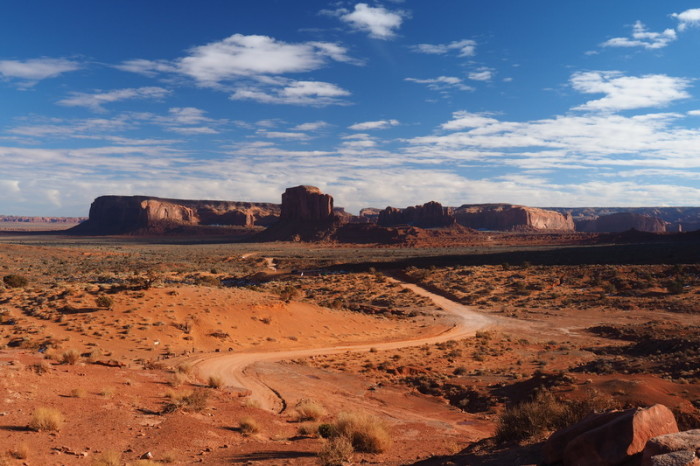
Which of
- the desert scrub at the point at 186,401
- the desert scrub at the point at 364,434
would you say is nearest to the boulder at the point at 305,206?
the desert scrub at the point at 186,401

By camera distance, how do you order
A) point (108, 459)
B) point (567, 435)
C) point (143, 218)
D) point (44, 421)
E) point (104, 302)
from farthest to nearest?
point (143, 218)
point (104, 302)
point (44, 421)
point (108, 459)
point (567, 435)

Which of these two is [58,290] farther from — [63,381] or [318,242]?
[318,242]

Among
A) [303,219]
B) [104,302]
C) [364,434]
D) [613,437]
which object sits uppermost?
[303,219]

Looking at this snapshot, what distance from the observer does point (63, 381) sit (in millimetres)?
13172

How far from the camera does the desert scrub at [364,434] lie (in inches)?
378

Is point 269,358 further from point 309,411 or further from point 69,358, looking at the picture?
point 309,411

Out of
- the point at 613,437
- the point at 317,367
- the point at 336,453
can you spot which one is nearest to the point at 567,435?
the point at 613,437

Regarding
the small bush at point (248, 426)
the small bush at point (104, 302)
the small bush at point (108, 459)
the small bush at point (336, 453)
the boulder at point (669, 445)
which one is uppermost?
the boulder at point (669, 445)

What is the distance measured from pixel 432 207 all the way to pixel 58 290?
506 feet

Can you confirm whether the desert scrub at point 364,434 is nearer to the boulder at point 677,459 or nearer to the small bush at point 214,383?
the boulder at point 677,459

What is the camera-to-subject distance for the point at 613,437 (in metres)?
6.20

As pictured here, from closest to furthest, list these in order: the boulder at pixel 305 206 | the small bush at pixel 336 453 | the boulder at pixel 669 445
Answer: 1. the boulder at pixel 669 445
2. the small bush at pixel 336 453
3. the boulder at pixel 305 206

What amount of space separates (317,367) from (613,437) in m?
14.3

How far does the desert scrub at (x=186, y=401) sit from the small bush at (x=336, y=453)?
15.4 feet
